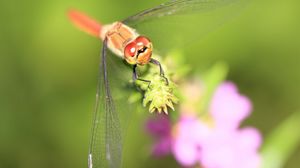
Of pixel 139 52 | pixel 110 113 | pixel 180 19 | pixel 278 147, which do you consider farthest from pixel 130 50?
pixel 278 147

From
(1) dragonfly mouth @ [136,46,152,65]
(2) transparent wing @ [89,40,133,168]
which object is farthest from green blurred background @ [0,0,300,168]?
(1) dragonfly mouth @ [136,46,152,65]

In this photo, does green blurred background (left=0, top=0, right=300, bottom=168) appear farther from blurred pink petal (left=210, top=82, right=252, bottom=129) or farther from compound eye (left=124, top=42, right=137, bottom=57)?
compound eye (left=124, top=42, right=137, bottom=57)

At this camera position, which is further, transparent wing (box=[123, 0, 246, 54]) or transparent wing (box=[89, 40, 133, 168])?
transparent wing (box=[123, 0, 246, 54])

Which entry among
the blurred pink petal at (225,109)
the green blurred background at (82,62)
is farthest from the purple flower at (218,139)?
the green blurred background at (82,62)

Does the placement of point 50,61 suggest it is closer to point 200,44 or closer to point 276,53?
point 200,44

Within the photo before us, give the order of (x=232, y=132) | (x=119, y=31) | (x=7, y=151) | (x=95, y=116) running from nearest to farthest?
1. (x=95, y=116)
2. (x=119, y=31)
3. (x=232, y=132)
4. (x=7, y=151)

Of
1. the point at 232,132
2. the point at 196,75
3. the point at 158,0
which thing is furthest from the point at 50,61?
the point at 232,132

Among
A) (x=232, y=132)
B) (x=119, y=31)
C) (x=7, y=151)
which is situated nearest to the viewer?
(x=119, y=31)
